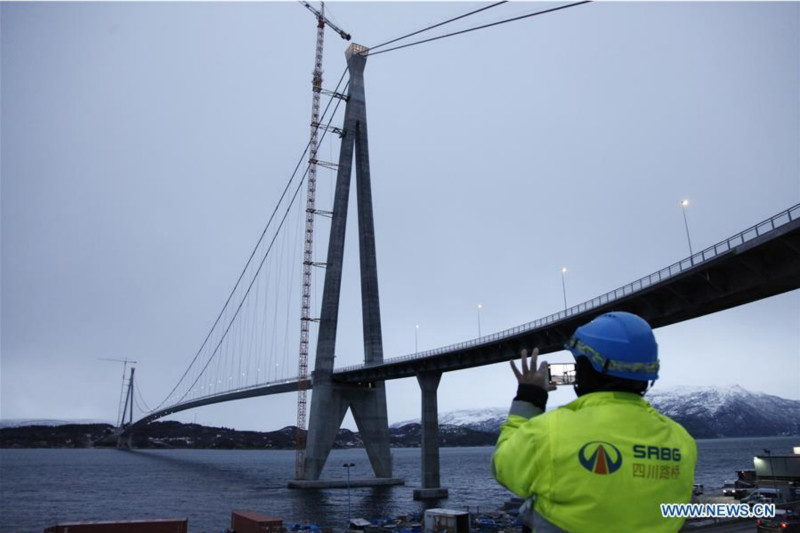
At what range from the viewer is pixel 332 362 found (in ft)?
230

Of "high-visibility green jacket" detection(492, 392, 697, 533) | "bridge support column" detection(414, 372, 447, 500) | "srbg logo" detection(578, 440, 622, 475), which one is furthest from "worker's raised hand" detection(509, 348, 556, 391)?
"bridge support column" detection(414, 372, 447, 500)

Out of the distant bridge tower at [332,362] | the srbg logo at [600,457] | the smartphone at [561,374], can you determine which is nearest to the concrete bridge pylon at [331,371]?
the distant bridge tower at [332,362]

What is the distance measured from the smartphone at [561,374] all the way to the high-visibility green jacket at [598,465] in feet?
3.10

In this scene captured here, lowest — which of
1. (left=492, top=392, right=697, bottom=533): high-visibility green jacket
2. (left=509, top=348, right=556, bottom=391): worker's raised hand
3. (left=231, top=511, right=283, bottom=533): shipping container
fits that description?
(left=231, top=511, right=283, bottom=533): shipping container

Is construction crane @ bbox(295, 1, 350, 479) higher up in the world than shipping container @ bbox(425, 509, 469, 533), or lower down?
higher up

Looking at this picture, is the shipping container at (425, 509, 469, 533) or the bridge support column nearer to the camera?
the shipping container at (425, 509, 469, 533)

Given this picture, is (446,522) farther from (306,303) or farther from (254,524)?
(306,303)

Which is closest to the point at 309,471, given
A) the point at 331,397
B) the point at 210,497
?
the point at 331,397

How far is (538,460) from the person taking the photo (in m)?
2.47

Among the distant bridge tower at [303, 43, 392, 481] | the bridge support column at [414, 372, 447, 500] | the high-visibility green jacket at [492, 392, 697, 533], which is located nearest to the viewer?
the high-visibility green jacket at [492, 392, 697, 533]

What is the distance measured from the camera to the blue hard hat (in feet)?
8.79

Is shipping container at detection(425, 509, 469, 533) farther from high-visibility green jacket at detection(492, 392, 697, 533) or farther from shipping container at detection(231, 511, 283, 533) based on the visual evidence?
high-visibility green jacket at detection(492, 392, 697, 533)

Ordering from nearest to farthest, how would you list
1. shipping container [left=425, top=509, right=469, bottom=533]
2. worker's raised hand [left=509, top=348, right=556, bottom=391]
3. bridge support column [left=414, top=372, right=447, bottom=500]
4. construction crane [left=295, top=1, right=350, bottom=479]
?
worker's raised hand [left=509, top=348, right=556, bottom=391]
shipping container [left=425, top=509, right=469, bottom=533]
bridge support column [left=414, top=372, right=447, bottom=500]
construction crane [left=295, top=1, right=350, bottom=479]

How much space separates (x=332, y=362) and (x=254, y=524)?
115 feet
